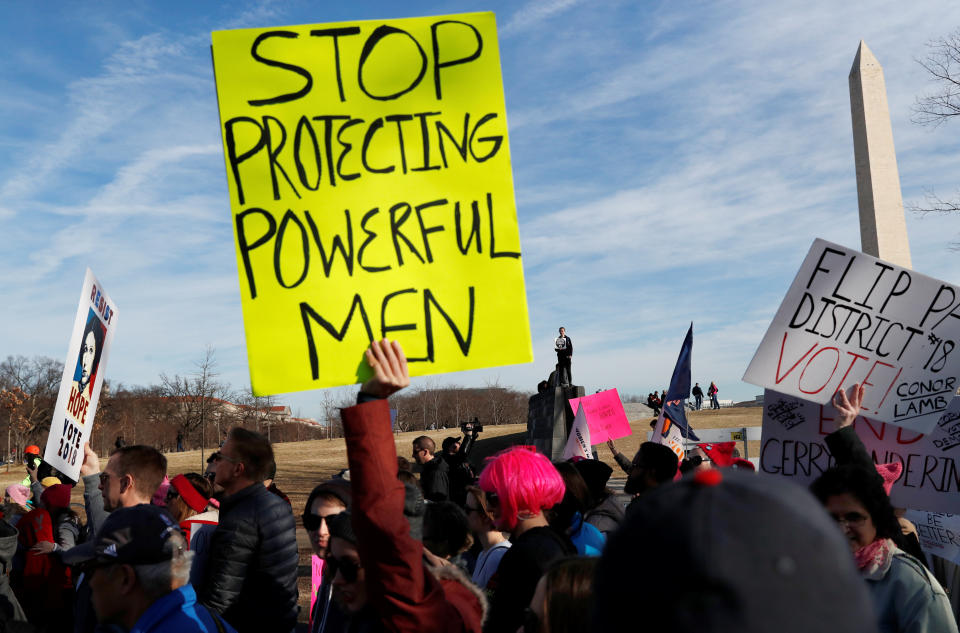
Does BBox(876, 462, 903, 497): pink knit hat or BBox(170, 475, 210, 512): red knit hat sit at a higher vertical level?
BBox(170, 475, 210, 512): red knit hat

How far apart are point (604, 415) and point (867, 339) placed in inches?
249

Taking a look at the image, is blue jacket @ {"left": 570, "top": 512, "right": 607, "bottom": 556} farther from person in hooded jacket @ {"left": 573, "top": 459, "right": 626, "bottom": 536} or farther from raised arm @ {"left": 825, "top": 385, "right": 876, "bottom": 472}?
raised arm @ {"left": 825, "top": 385, "right": 876, "bottom": 472}

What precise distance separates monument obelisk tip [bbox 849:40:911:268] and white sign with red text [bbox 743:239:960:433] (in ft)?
66.4

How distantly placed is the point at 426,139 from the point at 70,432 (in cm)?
290

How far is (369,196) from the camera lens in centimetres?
233

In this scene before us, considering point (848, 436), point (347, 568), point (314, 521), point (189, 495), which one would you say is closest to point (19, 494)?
point (189, 495)

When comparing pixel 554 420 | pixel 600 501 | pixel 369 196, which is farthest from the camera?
pixel 554 420

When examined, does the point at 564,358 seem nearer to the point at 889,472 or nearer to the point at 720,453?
the point at 720,453

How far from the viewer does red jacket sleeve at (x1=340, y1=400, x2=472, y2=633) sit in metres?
1.72

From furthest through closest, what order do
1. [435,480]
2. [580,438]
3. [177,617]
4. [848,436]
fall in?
[580,438]
[435,480]
[848,436]
[177,617]

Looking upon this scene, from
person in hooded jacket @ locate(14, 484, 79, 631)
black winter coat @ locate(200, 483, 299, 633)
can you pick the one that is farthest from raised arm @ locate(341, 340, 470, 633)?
person in hooded jacket @ locate(14, 484, 79, 631)

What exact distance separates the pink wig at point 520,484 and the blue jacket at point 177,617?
1.10 meters

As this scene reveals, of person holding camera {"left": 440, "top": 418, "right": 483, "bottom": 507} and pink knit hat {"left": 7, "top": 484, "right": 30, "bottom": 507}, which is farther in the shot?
person holding camera {"left": 440, "top": 418, "right": 483, "bottom": 507}

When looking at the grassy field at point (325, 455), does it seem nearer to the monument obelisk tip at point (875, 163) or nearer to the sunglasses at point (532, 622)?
the monument obelisk tip at point (875, 163)
